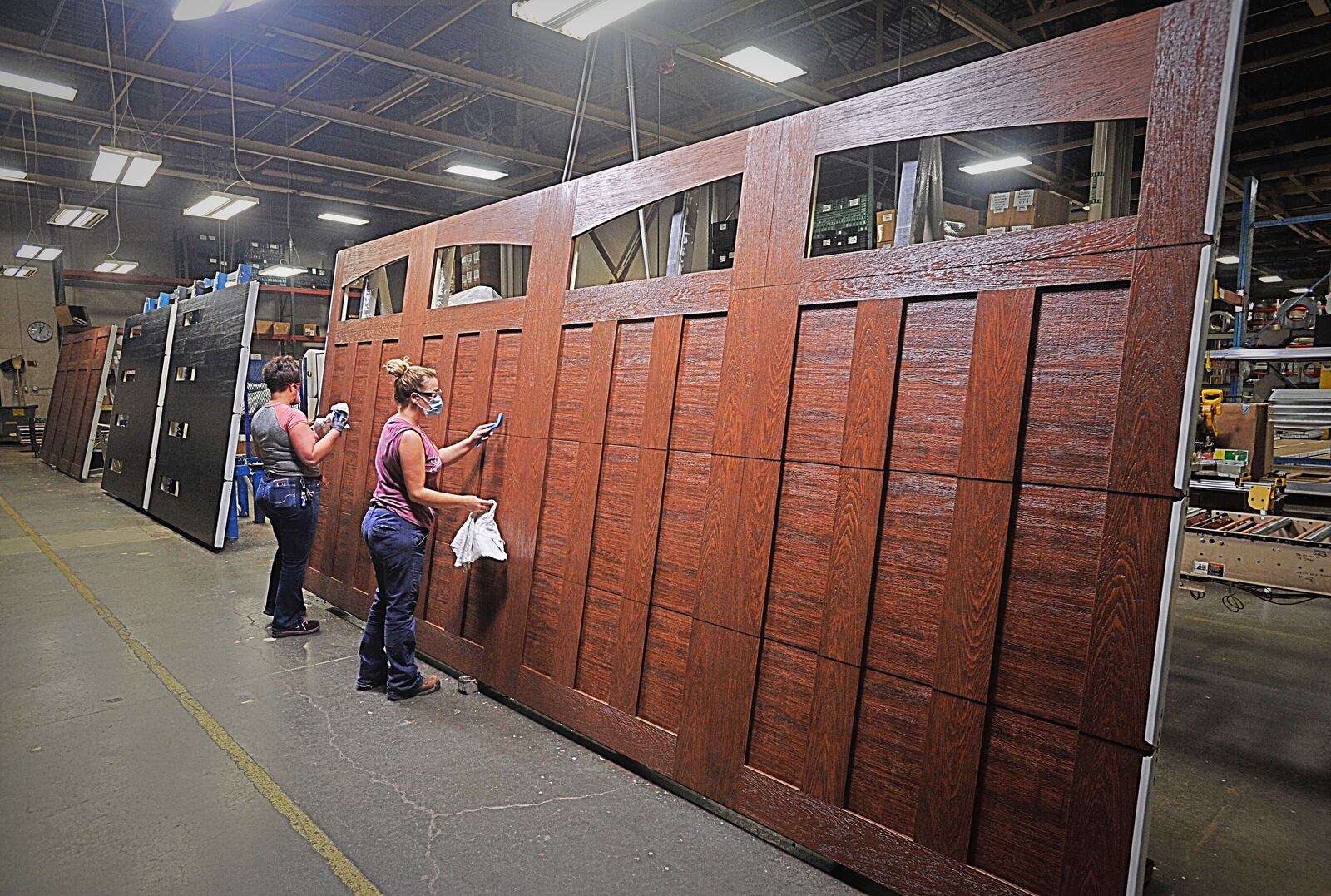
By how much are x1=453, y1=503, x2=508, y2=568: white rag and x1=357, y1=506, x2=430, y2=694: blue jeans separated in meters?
0.21

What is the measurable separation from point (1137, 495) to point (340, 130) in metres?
13.7

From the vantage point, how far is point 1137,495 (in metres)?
2.29

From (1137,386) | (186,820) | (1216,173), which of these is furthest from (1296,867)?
(186,820)

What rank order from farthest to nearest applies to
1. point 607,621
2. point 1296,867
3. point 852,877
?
1. point 607,621
2. point 1296,867
3. point 852,877

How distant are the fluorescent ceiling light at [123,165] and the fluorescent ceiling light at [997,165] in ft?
Answer: 27.6

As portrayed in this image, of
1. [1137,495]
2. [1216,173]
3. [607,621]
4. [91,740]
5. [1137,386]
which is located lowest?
[91,740]

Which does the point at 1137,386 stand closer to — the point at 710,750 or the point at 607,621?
the point at 710,750

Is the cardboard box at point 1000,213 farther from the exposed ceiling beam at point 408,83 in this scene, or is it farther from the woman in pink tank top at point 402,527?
the exposed ceiling beam at point 408,83

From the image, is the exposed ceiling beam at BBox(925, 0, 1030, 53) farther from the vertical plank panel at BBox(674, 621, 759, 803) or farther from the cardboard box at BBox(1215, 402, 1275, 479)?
the vertical plank panel at BBox(674, 621, 759, 803)

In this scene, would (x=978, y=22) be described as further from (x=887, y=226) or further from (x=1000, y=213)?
(x=1000, y=213)

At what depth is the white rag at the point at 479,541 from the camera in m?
4.35

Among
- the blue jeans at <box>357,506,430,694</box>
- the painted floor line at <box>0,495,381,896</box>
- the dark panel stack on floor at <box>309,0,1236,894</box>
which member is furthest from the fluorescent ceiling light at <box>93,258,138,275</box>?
the dark panel stack on floor at <box>309,0,1236,894</box>

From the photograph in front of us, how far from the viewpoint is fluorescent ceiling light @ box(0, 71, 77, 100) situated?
23.3ft

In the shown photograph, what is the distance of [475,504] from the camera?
4.37 metres
